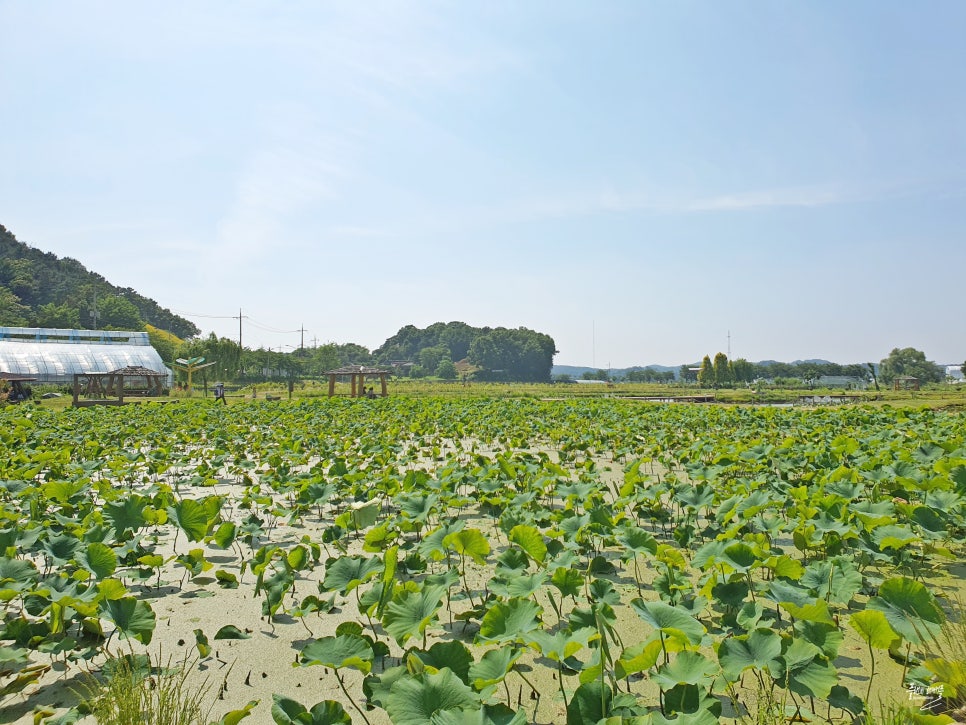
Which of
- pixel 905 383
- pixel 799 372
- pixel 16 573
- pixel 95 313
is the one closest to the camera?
pixel 16 573

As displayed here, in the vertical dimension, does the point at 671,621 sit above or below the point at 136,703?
above

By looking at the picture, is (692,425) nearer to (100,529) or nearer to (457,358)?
(100,529)

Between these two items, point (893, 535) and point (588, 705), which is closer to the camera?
point (588, 705)

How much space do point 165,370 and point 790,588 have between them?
55.9 meters

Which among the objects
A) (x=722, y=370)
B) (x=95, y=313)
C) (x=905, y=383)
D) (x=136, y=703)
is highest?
(x=95, y=313)

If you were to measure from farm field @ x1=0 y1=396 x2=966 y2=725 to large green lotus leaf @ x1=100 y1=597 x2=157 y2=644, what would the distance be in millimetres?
12

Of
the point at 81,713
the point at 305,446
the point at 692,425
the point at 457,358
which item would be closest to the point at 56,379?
the point at 305,446

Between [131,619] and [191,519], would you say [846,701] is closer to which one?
[131,619]

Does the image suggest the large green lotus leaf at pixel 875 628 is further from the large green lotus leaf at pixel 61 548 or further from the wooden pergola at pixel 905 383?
the wooden pergola at pixel 905 383

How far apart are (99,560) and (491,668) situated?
229cm

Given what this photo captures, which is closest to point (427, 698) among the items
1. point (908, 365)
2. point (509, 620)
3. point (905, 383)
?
point (509, 620)

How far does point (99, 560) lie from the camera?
2992 mm

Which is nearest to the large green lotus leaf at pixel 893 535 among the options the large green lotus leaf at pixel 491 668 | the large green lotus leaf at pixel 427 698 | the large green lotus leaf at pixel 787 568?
the large green lotus leaf at pixel 787 568

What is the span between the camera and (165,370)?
165 feet
